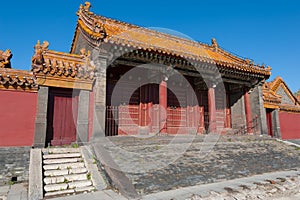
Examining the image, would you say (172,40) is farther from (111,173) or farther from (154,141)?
(111,173)

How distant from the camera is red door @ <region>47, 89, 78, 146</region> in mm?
7828

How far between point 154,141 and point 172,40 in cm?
898

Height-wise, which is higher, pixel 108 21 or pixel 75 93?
pixel 108 21

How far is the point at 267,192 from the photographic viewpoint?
16.6 ft

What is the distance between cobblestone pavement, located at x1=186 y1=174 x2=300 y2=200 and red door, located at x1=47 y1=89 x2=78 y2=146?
5541 mm

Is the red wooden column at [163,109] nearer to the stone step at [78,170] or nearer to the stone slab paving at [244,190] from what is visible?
the stone slab paving at [244,190]

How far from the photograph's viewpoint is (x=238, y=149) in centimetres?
841

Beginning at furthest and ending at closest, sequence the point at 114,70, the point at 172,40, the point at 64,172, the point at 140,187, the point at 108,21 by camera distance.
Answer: the point at 172,40, the point at 108,21, the point at 114,70, the point at 64,172, the point at 140,187

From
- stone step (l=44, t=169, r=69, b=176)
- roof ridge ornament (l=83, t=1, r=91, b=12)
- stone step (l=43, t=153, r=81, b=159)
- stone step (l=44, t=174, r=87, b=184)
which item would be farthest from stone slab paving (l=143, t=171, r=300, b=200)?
roof ridge ornament (l=83, t=1, r=91, b=12)

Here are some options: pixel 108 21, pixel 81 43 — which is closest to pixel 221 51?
pixel 108 21

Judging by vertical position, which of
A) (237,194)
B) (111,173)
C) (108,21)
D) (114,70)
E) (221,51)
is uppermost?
(108,21)

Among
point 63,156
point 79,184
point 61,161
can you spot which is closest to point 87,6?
point 63,156

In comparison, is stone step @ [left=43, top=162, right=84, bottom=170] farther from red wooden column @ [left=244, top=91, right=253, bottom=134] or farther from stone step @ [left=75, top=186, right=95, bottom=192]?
red wooden column @ [left=244, top=91, right=253, bottom=134]

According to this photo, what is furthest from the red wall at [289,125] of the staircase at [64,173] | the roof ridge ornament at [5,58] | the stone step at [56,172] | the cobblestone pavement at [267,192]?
the roof ridge ornament at [5,58]
